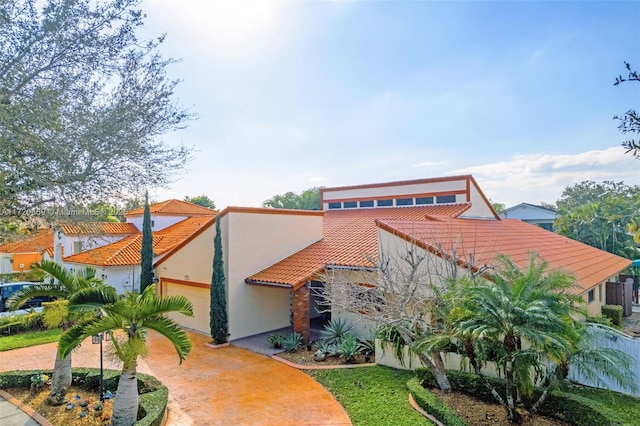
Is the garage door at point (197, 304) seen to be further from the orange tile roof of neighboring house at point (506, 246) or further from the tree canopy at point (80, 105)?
the tree canopy at point (80, 105)

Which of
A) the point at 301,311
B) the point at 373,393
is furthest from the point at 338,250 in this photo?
the point at 373,393

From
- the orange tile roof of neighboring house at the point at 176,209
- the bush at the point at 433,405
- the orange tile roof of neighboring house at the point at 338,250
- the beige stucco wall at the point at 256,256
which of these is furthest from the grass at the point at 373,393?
the orange tile roof of neighboring house at the point at 176,209

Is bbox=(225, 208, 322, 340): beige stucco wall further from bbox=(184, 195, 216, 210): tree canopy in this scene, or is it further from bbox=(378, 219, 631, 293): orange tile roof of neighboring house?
bbox=(184, 195, 216, 210): tree canopy

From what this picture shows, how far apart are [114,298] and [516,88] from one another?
54.4 feet

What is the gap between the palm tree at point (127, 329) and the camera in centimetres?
877

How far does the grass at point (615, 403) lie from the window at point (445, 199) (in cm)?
1544

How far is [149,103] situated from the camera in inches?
359

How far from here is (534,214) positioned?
171ft

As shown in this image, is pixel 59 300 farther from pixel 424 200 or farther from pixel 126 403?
pixel 424 200

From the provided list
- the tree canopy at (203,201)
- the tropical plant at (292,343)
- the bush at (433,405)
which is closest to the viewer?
the bush at (433,405)

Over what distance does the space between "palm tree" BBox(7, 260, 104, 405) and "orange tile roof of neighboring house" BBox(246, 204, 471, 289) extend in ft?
25.0

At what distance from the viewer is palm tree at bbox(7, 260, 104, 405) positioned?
412 inches

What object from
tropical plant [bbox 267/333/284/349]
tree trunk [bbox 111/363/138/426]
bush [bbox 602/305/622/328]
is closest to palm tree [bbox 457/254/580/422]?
tree trunk [bbox 111/363/138/426]

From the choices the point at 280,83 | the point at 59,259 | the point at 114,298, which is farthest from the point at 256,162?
the point at 59,259
